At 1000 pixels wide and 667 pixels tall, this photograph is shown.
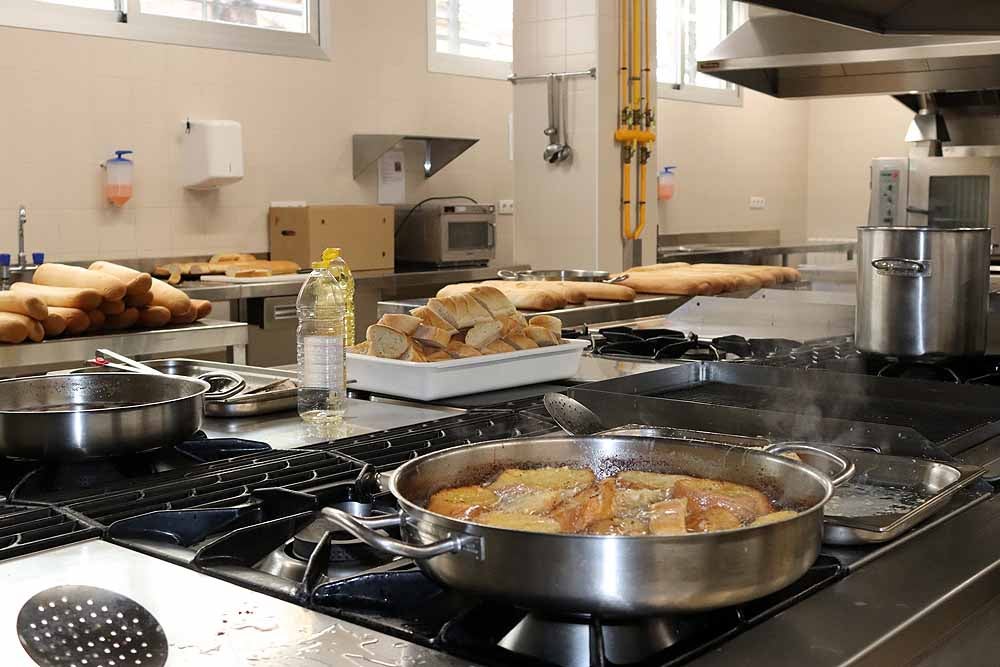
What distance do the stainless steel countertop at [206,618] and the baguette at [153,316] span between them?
268 centimetres

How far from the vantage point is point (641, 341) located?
101 inches

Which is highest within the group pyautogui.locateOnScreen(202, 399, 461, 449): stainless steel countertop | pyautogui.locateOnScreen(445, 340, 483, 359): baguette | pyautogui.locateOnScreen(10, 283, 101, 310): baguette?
pyautogui.locateOnScreen(10, 283, 101, 310): baguette

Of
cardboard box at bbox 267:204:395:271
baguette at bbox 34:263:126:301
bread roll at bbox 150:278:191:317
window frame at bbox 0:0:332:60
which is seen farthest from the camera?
cardboard box at bbox 267:204:395:271

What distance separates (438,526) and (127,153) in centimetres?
461

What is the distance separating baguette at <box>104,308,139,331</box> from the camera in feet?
11.9

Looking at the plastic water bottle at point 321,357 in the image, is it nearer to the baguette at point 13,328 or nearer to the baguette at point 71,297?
the baguette at point 13,328

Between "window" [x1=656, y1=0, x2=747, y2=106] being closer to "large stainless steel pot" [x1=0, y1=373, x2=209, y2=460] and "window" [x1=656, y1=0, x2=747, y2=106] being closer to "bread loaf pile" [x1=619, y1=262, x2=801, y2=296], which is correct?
"bread loaf pile" [x1=619, y1=262, x2=801, y2=296]

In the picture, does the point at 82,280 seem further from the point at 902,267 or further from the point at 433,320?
the point at 902,267

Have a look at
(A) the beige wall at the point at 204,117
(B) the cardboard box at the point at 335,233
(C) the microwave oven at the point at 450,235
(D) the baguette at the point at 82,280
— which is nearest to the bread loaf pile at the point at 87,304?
(D) the baguette at the point at 82,280

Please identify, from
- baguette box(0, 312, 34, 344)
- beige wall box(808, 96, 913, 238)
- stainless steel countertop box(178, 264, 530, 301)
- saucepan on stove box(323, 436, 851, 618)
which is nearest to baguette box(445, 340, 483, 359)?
saucepan on stove box(323, 436, 851, 618)

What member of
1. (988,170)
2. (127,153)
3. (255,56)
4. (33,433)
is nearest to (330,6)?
(255,56)

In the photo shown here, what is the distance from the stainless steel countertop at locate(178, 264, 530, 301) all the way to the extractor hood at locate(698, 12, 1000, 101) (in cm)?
197

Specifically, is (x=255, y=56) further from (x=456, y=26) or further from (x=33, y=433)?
(x=33, y=433)

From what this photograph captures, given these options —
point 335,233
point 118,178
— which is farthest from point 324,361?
point 335,233
